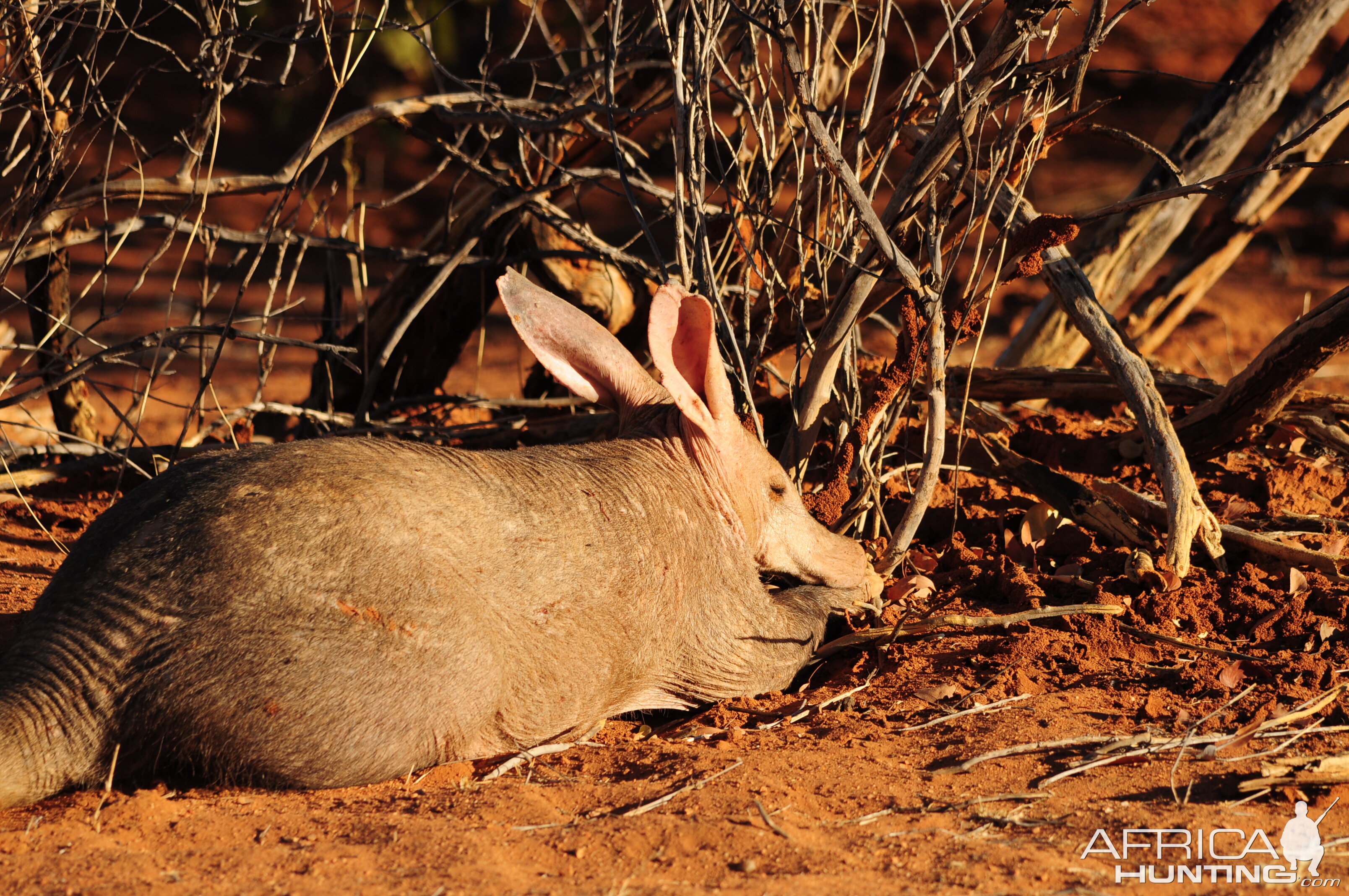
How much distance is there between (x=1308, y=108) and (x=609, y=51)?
3392 millimetres

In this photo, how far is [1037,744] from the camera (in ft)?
9.07

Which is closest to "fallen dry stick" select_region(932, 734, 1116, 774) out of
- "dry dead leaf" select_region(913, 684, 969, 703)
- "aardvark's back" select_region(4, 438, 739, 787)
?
"dry dead leaf" select_region(913, 684, 969, 703)

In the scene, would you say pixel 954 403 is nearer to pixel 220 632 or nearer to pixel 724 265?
pixel 724 265

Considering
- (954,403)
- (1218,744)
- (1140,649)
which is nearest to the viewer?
(1218,744)

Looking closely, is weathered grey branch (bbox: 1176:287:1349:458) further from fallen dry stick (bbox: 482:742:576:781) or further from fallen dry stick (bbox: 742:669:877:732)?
fallen dry stick (bbox: 482:742:576:781)

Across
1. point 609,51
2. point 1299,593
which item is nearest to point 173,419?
point 609,51

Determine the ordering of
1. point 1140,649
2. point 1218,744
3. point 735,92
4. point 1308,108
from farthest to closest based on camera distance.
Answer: point 1308,108, point 735,92, point 1140,649, point 1218,744

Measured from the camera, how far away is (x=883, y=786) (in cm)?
261

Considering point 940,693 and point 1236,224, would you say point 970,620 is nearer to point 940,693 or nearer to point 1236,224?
point 940,693

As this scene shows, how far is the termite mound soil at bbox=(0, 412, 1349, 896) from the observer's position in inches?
85.8

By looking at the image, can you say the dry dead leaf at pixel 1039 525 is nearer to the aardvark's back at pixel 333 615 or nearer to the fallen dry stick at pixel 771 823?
the aardvark's back at pixel 333 615

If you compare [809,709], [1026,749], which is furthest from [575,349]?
[1026,749]

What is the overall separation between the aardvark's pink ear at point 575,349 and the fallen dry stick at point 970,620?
40.9 inches

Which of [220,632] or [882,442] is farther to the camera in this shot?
[882,442]
